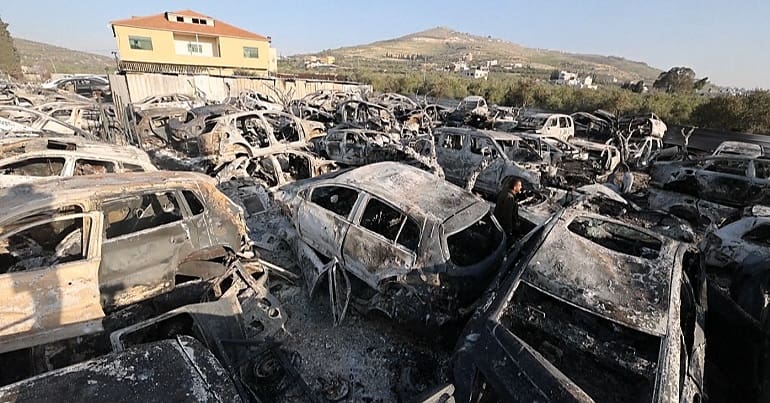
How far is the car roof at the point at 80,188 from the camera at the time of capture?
3070 mm

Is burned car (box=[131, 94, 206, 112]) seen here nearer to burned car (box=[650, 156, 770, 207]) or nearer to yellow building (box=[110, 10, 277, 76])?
yellow building (box=[110, 10, 277, 76])

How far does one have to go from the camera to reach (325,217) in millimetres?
4504

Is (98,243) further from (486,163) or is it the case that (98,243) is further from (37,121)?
(37,121)

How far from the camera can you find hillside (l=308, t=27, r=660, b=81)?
111062 mm

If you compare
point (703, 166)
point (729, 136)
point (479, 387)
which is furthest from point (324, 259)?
point (729, 136)

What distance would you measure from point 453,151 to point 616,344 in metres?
6.36

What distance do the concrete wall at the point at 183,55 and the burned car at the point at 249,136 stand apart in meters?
28.5

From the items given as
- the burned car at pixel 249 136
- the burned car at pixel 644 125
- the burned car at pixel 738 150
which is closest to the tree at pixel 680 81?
the burned car at pixel 644 125

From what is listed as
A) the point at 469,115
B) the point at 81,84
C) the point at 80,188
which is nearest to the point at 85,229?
the point at 80,188

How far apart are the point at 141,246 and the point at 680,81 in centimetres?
4948

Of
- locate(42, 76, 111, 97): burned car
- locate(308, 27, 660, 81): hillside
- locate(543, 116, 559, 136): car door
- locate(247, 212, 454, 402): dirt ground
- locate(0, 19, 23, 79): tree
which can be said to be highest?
locate(308, 27, 660, 81): hillside

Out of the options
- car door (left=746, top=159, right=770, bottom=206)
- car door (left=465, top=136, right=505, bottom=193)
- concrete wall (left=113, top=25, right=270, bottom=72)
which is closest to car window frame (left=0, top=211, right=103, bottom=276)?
car door (left=465, top=136, right=505, bottom=193)

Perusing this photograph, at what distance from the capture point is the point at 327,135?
10.2 m

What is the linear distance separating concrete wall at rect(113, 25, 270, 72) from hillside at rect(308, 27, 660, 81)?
242 feet
